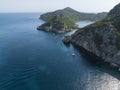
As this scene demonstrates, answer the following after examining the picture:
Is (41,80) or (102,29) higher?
(102,29)

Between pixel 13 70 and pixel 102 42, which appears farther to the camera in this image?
pixel 102 42

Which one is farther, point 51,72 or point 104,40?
point 104,40

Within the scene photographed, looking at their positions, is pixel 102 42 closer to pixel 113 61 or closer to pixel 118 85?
pixel 113 61

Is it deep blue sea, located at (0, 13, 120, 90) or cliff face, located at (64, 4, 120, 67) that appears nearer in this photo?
deep blue sea, located at (0, 13, 120, 90)

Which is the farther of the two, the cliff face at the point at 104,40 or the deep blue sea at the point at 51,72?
the cliff face at the point at 104,40

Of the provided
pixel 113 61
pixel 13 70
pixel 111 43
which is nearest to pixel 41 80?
pixel 13 70

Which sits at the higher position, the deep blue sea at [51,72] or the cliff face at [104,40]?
the cliff face at [104,40]

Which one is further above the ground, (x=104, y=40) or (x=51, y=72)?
(x=104, y=40)

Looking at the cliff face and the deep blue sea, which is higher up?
the cliff face
